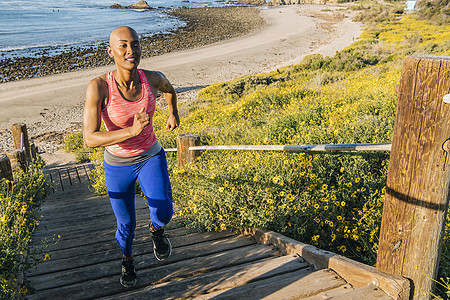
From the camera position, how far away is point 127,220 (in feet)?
10.3

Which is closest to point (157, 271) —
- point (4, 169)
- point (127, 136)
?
point (127, 136)

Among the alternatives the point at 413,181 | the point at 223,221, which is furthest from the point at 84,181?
the point at 413,181

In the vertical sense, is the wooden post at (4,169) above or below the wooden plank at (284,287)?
below

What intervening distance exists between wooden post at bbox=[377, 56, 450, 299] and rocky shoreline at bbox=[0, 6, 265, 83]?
2814 centimetres

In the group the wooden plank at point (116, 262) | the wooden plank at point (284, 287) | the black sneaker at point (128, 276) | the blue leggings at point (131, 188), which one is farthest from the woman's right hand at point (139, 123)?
the wooden plank at point (116, 262)

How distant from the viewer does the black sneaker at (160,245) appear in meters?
3.37

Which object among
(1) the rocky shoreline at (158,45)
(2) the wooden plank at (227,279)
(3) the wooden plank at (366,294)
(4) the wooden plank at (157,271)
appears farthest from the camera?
(1) the rocky shoreline at (158,45)

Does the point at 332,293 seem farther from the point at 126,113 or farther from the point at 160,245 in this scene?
the point at 126,113

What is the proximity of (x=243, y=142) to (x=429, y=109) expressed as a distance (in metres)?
4.45

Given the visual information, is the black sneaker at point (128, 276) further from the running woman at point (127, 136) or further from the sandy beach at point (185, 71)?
the sandy beach at point (185, 71)

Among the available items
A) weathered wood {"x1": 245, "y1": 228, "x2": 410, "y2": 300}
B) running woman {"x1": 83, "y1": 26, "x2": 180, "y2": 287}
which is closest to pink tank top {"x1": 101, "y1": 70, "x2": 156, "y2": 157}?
running woman {"x1": 83, "y1": 26, "x2": 180, "y2": 287}

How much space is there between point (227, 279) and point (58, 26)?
5260cm

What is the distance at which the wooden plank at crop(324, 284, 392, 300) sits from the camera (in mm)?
2547

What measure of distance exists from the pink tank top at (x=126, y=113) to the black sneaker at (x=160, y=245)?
2.65 ft
